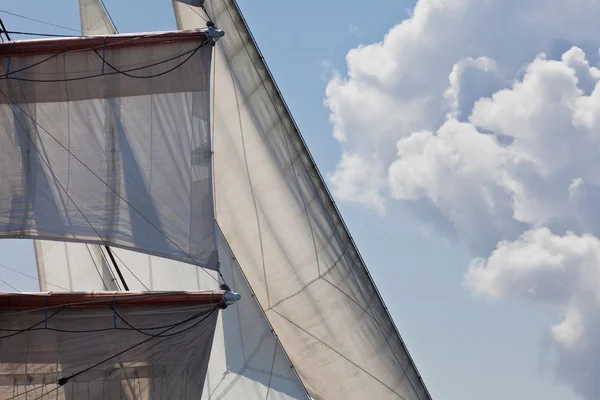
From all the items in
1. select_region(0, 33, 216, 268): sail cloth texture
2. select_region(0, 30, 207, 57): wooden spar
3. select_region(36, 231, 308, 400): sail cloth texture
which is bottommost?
select_region(36, 231, 308, 400): sail cloth texture

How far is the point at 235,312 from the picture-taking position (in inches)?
1029

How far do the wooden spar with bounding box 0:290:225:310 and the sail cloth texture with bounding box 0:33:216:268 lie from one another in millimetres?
1124

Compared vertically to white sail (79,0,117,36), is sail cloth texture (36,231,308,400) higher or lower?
lower

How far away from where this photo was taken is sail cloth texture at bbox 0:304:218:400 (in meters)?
25.5

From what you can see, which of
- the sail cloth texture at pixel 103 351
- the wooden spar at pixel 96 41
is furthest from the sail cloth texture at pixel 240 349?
the wooden spar at pixel 96 41

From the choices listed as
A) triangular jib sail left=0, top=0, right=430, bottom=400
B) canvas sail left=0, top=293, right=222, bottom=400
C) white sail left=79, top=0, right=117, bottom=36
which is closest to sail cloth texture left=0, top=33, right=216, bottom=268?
triangular jib sail left=0, top=0, right=430, bottom=400

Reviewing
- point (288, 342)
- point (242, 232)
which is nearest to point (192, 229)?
point (242, 232)

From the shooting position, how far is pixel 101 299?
84.3ft

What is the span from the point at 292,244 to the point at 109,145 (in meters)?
4.82

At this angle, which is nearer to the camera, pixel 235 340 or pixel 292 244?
pixel 235 340

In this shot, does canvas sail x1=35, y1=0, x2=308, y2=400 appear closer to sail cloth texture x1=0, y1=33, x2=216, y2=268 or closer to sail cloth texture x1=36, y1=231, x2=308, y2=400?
sail cloth texture x1=36, y1=231, x2=308, y2=400

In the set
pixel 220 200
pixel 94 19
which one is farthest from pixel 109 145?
pixel 94 19

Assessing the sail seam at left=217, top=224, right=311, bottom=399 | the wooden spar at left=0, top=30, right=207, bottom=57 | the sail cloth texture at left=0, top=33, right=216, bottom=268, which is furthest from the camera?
the wooden spar at left=0, top=30, right=207, bottom=57

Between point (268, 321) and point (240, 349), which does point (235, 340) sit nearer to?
point (240, 349)
